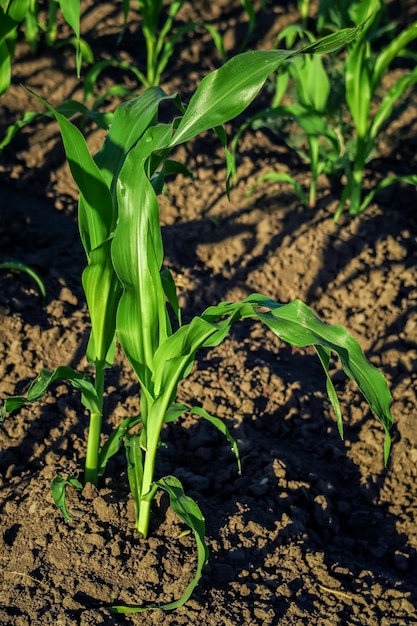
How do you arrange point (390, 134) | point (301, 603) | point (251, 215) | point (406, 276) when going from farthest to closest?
point (390, 134)
point (251, 215)
point (406, 276)
point (301, 603)

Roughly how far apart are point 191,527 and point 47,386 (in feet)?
1.58

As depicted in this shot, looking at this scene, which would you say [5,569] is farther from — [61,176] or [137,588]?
[61,176]

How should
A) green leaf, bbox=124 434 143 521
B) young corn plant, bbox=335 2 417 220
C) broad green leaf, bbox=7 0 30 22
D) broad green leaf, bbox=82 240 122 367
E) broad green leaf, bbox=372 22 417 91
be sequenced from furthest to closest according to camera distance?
young corn plant, bbox=335 2 417 220
broad green leaf, bbox=372 22 417 91
broad green leaf, bbox=7 0 30 22
green leaf, bbox=124 434 143 521
broad green leaf, bbox=82 240 122 367

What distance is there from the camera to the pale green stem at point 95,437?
85.7 inches

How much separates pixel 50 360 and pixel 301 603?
126 centimetres

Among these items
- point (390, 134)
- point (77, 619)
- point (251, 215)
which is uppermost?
point (390, 134)

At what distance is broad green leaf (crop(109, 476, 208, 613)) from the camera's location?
6.23 ft

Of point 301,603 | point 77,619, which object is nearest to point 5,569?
point 77,619

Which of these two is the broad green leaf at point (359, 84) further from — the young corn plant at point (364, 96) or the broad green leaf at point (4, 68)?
the broad green leaf at point (4, 68)

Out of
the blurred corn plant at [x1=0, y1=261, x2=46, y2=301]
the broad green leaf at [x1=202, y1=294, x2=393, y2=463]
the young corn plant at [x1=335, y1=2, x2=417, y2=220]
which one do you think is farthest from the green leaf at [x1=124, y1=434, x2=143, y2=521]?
the young corn plant at [x1=335, y1=2, x2=417, y2=220]

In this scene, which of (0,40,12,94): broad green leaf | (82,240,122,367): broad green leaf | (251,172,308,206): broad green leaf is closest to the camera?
(82,240,122,367): broad green leaf

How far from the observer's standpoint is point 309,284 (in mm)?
3662

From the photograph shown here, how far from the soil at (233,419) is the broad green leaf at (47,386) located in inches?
11.4

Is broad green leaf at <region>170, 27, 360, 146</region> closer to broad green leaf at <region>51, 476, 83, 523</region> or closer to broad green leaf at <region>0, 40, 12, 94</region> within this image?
broad green leaf at <region>51, 476, 83, 523</region>
